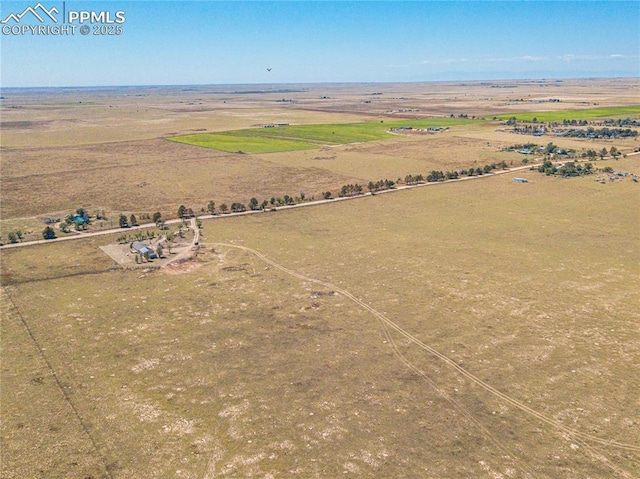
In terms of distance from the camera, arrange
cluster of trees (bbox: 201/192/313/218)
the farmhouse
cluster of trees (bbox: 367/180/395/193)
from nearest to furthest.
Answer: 1. the farmhouse
2. cluster of trees (bbox: 201/192/313/218)
3. cluster of trees (bbox: 367/180/395/193)

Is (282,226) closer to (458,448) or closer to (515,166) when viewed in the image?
(458,448)

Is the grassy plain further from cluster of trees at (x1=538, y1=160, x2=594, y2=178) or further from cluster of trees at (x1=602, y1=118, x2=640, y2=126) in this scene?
cluster of trees at (x1=602, y1=118, x2=640, y2=126)

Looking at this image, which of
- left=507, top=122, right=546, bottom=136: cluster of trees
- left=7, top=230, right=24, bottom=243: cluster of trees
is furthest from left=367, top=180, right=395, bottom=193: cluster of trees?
left=507, top=122, right=546, bottom=136: cluster of trees

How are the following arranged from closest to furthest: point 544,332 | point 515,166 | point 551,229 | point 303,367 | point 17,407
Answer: point 17,407 → point 303,367 → point 544,332 → point 551,229 → point 515,166

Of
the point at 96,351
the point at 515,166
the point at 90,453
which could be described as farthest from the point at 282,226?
the point at 515,166

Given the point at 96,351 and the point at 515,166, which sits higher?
the point at 515,166

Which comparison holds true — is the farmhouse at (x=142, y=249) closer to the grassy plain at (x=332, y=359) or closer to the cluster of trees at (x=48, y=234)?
the grassy plain at (x=332, y=359)
